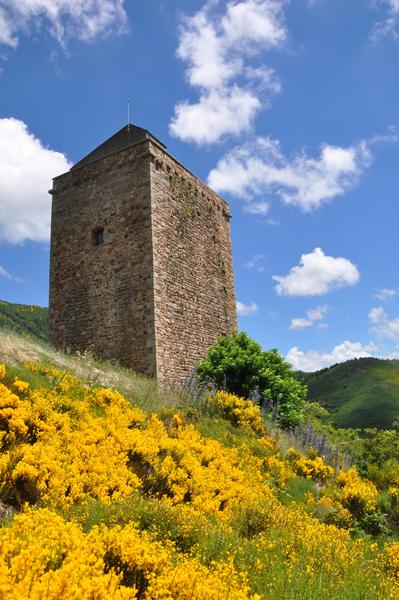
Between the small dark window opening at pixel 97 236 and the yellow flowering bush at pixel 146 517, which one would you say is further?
the small dark window opening at pixel 97 236

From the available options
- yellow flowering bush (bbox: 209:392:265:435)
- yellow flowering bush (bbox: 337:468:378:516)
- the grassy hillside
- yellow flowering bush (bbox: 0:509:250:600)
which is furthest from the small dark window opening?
yellow flowering bush (bbox: 0:509:250:600)

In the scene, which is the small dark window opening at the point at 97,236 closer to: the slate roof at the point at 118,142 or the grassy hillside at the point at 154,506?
the slate roof at the point at 118,142

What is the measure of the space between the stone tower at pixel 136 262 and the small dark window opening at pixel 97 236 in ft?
0.12

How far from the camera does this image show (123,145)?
1672cm

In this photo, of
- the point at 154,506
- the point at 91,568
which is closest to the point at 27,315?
the point at 154,506

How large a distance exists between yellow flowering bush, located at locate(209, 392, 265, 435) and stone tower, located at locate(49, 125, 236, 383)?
2659mm

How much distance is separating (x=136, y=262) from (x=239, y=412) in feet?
20.3

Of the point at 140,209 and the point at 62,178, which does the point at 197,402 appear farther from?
the point at 62,178

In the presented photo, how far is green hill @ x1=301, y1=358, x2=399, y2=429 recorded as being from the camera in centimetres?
3422

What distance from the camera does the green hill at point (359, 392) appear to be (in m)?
34.2

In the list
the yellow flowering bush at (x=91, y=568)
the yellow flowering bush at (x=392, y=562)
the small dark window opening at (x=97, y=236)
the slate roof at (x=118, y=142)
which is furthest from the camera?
the slate roof at (x=118, y=142)

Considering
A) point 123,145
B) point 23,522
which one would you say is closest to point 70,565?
point 23,522

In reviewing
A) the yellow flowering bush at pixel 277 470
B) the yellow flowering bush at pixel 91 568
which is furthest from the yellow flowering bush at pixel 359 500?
the yellow flowering bush at pixel 91 568

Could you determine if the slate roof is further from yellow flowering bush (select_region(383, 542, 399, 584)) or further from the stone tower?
yellow flowering bush (select_region(383, 542, 399, 584))
